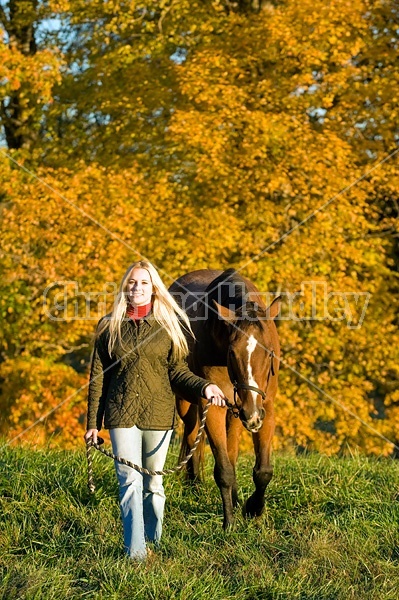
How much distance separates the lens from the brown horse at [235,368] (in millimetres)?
5820

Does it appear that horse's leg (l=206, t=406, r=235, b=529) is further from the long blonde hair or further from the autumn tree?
the autumn tree

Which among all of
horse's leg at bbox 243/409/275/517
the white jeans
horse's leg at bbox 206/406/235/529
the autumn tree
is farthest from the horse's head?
the autumn tree

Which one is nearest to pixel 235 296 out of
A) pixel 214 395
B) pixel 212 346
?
pixel 212 346

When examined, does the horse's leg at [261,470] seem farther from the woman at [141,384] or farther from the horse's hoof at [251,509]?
the woman at [141,384]

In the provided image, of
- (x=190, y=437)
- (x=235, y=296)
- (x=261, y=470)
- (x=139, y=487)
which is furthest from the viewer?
(x=190, y=437)

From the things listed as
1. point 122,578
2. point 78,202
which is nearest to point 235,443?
point 122,578

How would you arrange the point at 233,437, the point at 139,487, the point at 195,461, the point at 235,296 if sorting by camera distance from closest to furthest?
1. the point at 139,487
2. the point at 235,296
3. the point at 233,437
4. the point at 195,461

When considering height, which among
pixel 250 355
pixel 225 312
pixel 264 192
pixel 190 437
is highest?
pixel 264 192

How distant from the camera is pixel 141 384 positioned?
16.9ft

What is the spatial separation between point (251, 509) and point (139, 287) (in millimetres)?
1940

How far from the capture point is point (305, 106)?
16172 millimetres

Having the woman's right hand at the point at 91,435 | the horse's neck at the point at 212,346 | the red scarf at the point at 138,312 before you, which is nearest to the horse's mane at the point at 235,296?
the horse's neck at the point at 212,346

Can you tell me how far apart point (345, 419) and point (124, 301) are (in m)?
11.5

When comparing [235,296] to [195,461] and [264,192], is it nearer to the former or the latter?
[195,461]
